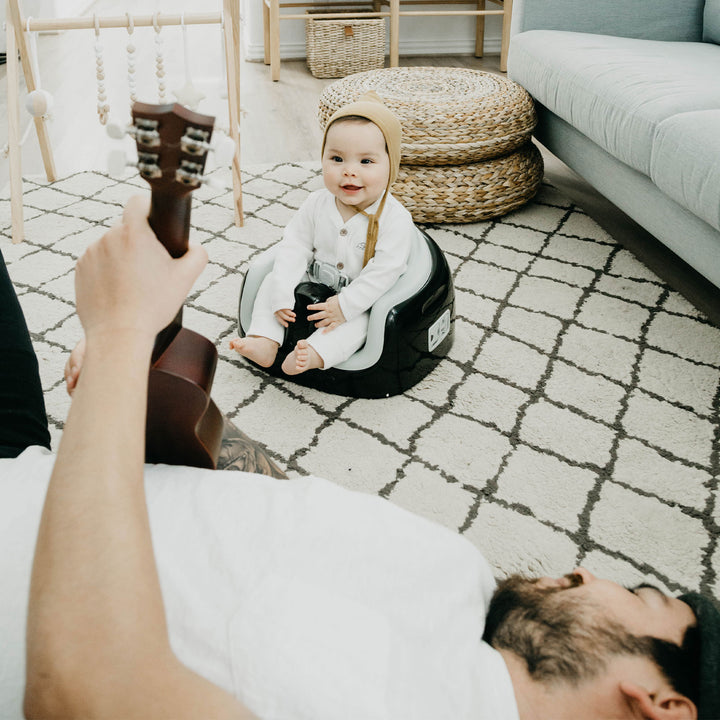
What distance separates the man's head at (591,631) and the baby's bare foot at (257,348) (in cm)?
94

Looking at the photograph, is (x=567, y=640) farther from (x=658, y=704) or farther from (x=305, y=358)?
(x=305, y=358)

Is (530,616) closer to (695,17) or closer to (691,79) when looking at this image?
(691,79)

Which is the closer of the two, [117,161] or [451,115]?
[117,161]

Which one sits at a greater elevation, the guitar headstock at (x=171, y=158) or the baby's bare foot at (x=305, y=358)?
the guitar headstock at (x=171, y=158)

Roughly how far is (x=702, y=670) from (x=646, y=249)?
1832mm

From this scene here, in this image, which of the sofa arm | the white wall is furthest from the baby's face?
the white wall

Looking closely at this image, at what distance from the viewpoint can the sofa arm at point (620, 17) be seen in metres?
2.51

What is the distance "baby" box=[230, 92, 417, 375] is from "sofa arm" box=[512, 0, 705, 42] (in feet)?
4.31

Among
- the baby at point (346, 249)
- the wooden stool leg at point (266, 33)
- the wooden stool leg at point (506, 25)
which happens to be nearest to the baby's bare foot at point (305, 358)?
the baby at point (346, 249)

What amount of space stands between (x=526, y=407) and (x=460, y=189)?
3.18 ft

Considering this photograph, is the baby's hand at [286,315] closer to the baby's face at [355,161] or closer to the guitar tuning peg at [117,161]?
the baby's face at [355,161]

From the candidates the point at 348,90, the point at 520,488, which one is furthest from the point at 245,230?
the point at 520,488

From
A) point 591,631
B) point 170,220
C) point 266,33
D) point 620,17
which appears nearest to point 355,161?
point 170,220

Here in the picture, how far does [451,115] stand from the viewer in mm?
2096
